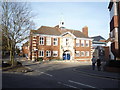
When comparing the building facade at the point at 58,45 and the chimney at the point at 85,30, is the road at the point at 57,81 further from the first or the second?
the chimney at the point at 85,30

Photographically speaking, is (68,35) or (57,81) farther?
(68,35)

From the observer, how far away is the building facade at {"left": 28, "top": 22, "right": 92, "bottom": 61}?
3775cm

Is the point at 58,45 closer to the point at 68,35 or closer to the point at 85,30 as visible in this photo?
the point at 68,35

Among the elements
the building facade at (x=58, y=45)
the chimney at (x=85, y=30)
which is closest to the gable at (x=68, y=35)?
the building facade at (x=58, y=45)

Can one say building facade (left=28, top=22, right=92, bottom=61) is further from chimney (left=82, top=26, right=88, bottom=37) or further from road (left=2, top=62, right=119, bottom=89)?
road (left=2, top=62, right=119, bottom=89)

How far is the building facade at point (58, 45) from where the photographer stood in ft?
124

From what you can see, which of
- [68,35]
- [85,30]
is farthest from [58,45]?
[85,30]

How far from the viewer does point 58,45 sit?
41438mm

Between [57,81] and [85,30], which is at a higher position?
[85,30]

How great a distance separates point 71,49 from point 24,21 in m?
23.3

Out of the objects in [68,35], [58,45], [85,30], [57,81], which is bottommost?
[57,81]

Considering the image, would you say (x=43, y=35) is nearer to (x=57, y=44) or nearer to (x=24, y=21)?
(x=57, y=44)

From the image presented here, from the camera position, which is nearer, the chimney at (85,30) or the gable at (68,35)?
the gable at (68,35)

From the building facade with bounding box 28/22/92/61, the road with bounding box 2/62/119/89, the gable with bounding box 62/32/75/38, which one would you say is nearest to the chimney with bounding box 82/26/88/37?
the building facade with bounding box 28/22/92/61
